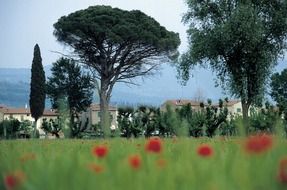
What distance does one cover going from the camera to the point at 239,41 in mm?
29594

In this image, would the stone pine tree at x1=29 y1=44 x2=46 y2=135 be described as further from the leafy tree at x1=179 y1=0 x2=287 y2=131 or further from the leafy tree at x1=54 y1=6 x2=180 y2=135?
the leafy tree at x1=179 y1=0 x2=287 y2=131

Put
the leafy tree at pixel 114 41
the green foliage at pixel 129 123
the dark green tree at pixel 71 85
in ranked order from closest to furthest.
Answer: the green foliage at pixel 129 123 → the leafy tree at pixel 114 41 → the dark green tree at pixel 71 85

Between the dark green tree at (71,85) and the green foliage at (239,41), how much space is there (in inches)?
1079

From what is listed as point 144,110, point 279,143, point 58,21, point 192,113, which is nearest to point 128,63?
point 58,21

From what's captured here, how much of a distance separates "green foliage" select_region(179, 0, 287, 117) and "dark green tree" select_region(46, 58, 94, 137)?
27.4 metres

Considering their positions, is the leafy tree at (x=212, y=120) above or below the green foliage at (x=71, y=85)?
below

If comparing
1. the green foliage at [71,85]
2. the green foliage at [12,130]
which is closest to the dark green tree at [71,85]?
the green foliage at [71,85]

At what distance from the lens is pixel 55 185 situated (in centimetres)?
148

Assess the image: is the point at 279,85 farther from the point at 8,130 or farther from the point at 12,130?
the point at 8,130

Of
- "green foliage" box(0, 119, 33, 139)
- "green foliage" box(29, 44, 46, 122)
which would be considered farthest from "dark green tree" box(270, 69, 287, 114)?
"green foliage" box(0, 119, 33, 139)

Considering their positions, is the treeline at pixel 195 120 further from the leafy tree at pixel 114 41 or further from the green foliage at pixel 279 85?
the green foliage at pixel 279 85

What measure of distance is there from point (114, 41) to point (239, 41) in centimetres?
1437

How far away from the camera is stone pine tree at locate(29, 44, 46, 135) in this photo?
49.5m

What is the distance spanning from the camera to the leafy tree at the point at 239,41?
1119 inches
